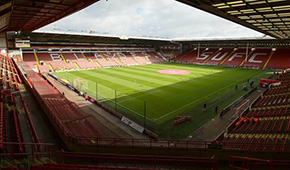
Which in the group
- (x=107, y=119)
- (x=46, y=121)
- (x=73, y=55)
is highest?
(x=73, y=55)

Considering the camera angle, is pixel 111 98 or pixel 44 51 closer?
pixel 111 98

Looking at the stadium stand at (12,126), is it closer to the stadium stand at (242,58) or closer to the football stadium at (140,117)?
the football stadium at (140,117)

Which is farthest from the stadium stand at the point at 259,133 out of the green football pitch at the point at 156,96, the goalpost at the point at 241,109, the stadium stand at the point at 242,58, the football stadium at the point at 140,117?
the stadium stand at the point at 242,58

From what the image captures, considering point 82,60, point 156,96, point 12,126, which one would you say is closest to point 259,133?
point 156,96

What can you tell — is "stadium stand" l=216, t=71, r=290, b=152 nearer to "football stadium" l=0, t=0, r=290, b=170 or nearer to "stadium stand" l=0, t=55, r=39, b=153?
"football stadium" l=0, t=0, r=290, b=170

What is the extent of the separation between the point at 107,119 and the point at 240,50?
62.2 m

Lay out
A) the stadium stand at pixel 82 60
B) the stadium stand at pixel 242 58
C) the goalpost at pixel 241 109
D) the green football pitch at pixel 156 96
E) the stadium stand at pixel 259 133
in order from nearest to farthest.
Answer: the stadium stand at pixel 259 133 → the goalpost at pixel 241 109 → the green football pitch at pixel 156 96 → the stadium stand at pixel 82 60 → the stadium stand at pixel 242 58

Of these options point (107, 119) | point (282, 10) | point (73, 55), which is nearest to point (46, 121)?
point (107, 119)

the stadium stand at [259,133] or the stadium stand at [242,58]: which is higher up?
the stadium stand at [242,58]

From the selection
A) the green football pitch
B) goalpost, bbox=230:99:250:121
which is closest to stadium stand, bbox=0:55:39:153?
the green football pitch

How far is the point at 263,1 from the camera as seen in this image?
12.1 m

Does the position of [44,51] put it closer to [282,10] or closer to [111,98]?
[111,98]

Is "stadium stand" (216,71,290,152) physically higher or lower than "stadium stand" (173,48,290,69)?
lower

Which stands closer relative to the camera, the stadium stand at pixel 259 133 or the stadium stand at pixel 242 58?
the stadium stand at pixel 259 133
